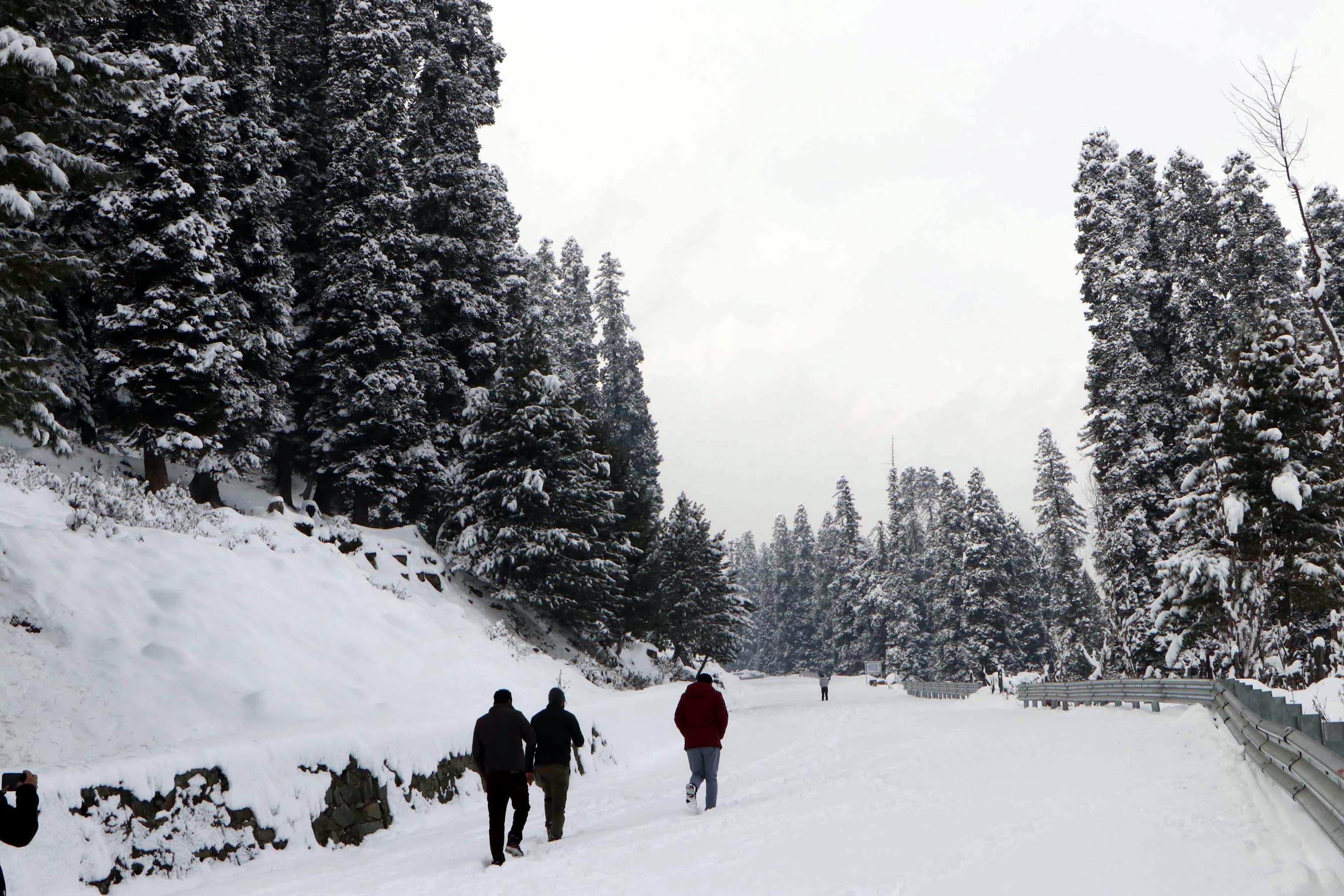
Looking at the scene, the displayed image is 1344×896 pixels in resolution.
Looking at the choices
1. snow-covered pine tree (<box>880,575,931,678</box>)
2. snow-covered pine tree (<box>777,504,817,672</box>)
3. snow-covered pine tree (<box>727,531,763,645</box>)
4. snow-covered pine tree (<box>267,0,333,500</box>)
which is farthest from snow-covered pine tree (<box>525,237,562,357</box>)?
snow-covered pine tree (<box>727,531,763,645</box>)

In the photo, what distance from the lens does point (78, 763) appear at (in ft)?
31.9

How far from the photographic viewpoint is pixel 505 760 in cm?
1030

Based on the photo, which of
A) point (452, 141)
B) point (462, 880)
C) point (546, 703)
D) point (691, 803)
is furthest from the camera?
point (452, 141)

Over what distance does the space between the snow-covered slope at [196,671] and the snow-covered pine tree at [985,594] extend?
154 ft

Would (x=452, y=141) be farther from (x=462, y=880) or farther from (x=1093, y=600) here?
(x=1093, y=600)

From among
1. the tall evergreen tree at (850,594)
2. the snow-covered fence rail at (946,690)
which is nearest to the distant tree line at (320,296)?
the snow-covered fence rail at (946,690)

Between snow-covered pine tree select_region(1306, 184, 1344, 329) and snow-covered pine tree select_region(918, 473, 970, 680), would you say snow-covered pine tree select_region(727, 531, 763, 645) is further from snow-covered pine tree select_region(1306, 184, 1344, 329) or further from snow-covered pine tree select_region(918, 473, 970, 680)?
snow-covered pine tree select_region(1306, 184, 1344, 329)

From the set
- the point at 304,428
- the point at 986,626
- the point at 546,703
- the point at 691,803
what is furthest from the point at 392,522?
the point at 986,626

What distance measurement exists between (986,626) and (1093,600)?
9248mm

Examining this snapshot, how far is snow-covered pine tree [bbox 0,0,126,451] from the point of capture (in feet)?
32.6

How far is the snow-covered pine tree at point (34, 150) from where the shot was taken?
9.93m

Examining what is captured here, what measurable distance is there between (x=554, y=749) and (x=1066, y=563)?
55.3 meters

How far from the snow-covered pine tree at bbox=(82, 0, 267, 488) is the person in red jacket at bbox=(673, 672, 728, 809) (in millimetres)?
14642

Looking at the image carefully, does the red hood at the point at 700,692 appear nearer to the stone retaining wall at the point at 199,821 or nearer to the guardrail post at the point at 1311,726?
the stone retaining wall at the point at 199,821
